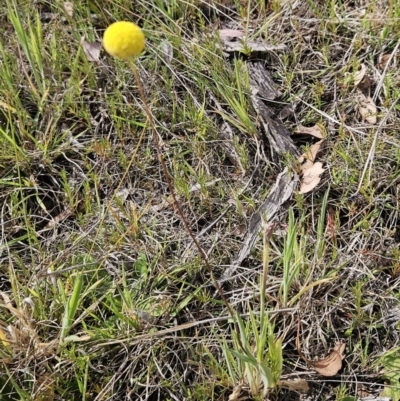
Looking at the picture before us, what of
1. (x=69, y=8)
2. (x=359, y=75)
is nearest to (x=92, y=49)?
(x=69, y=8)

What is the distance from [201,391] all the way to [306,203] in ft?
2.23

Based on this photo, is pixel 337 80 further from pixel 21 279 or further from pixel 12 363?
pixel 12 363

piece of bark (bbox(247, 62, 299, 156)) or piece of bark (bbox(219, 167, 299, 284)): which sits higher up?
piece of bark (bbox(247, 62, 299, 156))

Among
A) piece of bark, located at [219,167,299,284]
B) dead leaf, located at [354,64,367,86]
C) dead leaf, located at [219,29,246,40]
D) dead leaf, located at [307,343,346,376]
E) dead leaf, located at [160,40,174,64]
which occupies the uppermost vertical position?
dead leaf, located at [160,40,174,64]

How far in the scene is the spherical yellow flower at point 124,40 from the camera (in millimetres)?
1089

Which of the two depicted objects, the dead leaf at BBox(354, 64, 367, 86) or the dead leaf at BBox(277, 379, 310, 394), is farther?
the dead leaf at BBox(354, 64, 367, 86)

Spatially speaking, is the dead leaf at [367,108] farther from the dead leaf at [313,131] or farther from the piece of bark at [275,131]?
the piece of bark at [275,131]

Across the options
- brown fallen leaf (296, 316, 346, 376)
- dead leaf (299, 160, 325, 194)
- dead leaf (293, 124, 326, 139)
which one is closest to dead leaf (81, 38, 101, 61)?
dead leaf (293, 124, 326, 139)

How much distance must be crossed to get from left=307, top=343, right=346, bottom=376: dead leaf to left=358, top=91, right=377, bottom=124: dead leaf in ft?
2.66

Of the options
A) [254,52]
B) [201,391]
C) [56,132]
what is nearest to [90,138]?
[56,132]

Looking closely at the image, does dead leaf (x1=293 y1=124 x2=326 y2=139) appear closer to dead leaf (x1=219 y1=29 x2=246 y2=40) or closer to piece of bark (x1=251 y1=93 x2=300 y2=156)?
piece of bark (x1=251 y1=93 x2=300 y2=156)

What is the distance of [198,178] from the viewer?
187 cm

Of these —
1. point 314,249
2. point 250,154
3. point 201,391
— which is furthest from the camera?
point 250,154

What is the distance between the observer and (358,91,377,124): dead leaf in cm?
199
